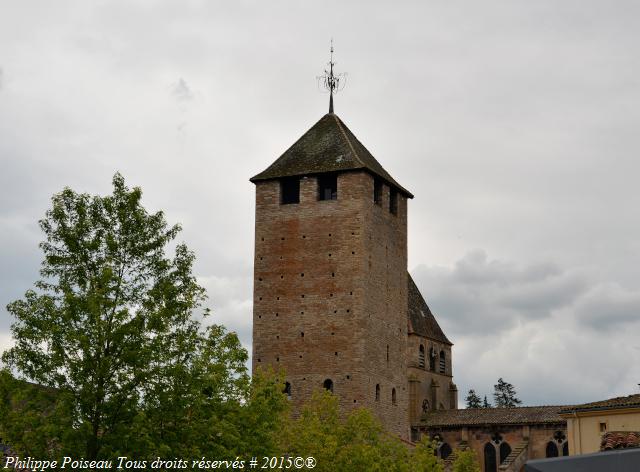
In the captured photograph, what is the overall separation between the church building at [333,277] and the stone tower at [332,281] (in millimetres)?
47

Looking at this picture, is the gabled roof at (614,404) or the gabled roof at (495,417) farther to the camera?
the gabled roof at (495,417)

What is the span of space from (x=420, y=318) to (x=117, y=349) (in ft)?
140

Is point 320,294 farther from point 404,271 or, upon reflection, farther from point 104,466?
point 104,466

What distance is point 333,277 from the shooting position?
2094 inches

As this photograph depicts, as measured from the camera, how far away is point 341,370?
52.2 metres

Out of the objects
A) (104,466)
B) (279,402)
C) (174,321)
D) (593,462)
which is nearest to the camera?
(593,462)

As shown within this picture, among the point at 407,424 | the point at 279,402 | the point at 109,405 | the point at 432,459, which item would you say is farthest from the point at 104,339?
the point at 407,424

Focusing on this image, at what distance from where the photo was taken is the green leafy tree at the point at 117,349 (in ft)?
75.2

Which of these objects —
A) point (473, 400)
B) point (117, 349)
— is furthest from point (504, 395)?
point (117, 349)

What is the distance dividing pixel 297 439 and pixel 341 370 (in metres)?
12.9

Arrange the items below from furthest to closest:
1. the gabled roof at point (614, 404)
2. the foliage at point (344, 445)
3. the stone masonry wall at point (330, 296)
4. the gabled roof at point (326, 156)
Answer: the gabled roof at point (326, 156), the stone masonry wall at point (330, 296), the gabled roof at point (614, 404), the foliage at point (344, 445)

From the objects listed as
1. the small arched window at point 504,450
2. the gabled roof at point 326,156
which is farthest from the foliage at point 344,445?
the gabled roof at point 326,156

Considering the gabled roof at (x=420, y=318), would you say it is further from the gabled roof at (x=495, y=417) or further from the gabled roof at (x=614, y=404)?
the gabled roof at (x=614, y=404)

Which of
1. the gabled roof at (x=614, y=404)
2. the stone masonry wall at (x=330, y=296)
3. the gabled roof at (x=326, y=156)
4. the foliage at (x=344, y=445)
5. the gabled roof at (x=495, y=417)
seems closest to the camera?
the foliage at (x=344, y=445)
